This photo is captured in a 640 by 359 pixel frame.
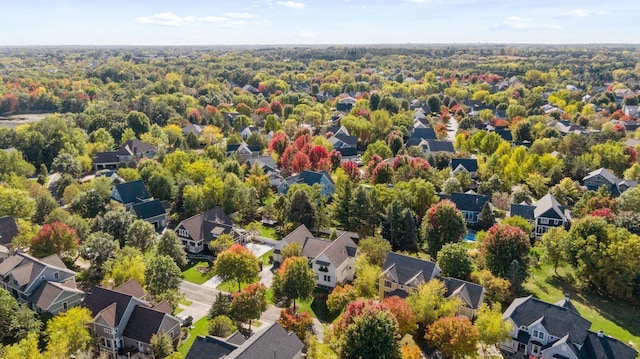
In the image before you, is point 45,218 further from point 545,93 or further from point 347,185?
point 545,93

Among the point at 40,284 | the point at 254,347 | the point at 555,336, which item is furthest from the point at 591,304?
the point at 40,284

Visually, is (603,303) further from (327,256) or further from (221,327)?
(221,327)

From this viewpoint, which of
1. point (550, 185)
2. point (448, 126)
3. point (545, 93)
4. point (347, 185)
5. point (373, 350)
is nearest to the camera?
point (373, 350)

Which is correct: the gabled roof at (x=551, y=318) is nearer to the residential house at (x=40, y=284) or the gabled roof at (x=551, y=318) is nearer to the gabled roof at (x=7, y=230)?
the residential house at (x=40, y=284)

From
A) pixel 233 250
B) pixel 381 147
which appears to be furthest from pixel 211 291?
pixel 381 147

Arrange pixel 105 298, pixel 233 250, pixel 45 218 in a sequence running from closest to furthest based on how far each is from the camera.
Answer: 1. pixel 105 298
2. pixel 233 250
3. pixel 45 218
